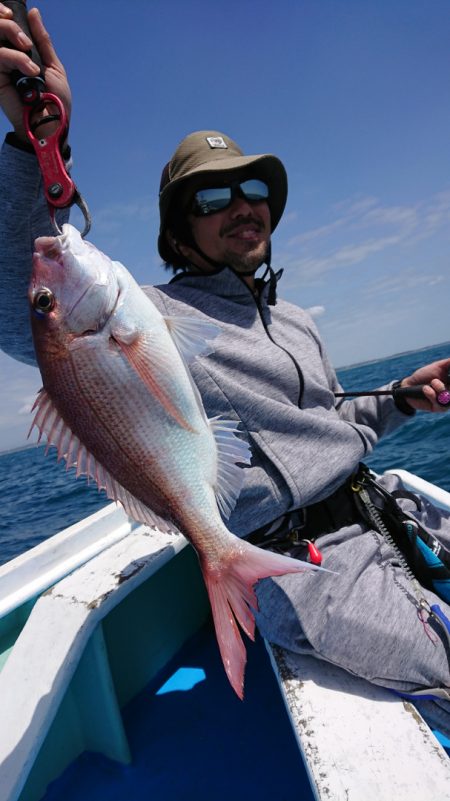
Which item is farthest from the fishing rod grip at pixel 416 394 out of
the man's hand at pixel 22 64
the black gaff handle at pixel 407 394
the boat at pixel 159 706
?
the man's hand at pixel 22 64

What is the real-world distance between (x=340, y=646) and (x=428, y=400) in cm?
126

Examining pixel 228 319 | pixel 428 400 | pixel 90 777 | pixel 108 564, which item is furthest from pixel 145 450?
pixel 90 777

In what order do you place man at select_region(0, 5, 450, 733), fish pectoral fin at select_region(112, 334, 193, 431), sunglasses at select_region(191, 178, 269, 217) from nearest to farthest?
fish pectoral fin at select_region(112, 334, 193, 431), man at select_region(0, 5, 450, 733), sunglasses at select_region(191, 178, 269, 217)

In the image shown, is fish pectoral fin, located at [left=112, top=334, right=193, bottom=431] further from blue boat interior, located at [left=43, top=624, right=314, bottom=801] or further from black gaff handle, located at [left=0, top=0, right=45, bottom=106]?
blue boat interior, located at [left=43, top=624, right=314, bottom=801]

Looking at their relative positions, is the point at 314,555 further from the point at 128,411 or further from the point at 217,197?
the point at 217,197

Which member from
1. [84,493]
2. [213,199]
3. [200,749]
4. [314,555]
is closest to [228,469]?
[314,555]

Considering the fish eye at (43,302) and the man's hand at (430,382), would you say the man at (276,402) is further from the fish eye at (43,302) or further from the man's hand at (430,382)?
the fish eye at (43,302)

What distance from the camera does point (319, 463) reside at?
2008 millimetres

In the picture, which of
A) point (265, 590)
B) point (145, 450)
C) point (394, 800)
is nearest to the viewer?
point (394, 800)

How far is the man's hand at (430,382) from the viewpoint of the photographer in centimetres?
222

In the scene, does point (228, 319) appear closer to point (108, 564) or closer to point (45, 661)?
point (108, 564)

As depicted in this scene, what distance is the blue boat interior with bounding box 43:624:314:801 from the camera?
197 cm

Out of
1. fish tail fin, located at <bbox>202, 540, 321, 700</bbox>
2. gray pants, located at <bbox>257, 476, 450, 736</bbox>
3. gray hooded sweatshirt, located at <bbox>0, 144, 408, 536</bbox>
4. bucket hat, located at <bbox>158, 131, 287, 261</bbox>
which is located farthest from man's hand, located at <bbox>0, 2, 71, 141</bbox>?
gray pants, located at <bbox>257, 476, 450, 736</bbox>

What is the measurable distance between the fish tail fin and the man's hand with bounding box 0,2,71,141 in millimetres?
1554
